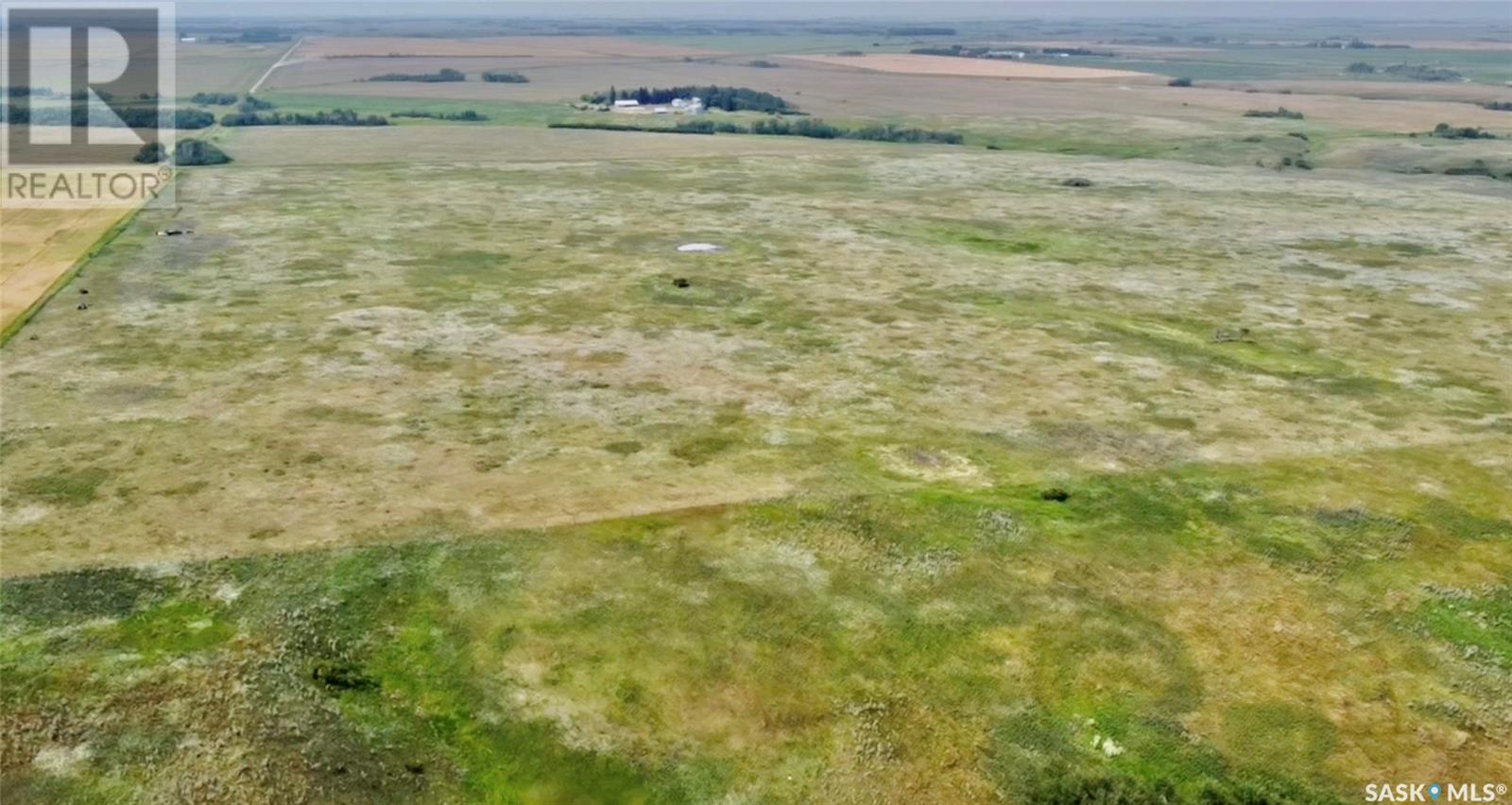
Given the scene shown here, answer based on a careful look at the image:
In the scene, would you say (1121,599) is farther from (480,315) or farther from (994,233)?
(994,233)

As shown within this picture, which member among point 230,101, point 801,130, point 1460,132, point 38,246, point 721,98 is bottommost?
point 38,246

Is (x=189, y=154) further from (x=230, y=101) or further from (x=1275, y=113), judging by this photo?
(x=1275, y=113)

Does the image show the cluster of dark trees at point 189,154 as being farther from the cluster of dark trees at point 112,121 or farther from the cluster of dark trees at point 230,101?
the cluster of dark trees at point 230,101

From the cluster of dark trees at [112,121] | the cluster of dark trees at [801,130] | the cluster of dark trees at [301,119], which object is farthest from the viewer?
the cluster of dark trees at [301,119]

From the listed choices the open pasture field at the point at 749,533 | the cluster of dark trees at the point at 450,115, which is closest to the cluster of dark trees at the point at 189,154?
the cluster of dark trees at the point at 450,115

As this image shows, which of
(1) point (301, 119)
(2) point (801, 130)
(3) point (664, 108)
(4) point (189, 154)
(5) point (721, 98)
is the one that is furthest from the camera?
(5) point (721, 98)

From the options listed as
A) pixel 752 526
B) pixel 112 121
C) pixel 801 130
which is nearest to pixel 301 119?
pixel 112 121
